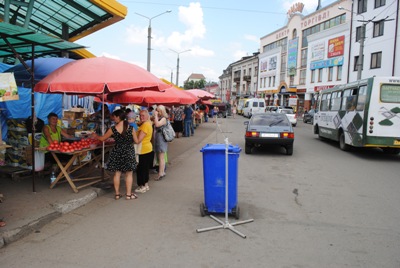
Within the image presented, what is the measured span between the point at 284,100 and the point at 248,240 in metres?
45.8

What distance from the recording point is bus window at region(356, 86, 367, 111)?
1121 cm

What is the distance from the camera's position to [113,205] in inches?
225

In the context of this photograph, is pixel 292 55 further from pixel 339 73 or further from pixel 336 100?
pixel 336 100

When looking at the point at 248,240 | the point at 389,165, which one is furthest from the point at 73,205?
the point at 389,165

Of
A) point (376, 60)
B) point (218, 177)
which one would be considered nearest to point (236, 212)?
point (218, 177)

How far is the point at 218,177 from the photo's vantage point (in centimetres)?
508

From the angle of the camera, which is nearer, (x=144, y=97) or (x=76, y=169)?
(x=76, y=169)

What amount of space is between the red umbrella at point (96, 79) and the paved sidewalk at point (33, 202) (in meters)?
1.86

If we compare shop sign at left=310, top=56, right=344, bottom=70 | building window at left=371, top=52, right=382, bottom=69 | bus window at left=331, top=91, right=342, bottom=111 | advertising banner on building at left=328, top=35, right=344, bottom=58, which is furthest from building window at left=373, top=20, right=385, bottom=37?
bus window at left=331, top=91, right=342, bottom=111

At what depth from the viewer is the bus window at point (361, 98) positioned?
1121 cm

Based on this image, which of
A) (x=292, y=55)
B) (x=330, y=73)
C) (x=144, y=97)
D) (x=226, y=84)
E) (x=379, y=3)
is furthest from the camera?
(x=226, y=84)

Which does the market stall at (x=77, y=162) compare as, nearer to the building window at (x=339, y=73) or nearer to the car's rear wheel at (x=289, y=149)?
the car's rear wheel at (x=289, y=149)

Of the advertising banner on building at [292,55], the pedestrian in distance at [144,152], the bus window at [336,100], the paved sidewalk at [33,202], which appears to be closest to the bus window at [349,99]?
the bus window at [336,100]

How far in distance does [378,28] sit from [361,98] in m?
22.0
